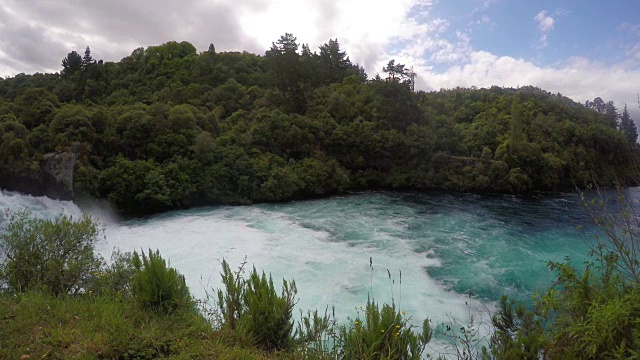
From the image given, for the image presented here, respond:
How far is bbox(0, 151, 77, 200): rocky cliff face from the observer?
1744 cm

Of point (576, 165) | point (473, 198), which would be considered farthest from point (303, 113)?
point (576, 165)

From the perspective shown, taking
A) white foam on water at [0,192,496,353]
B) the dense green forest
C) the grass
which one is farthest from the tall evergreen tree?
the grass

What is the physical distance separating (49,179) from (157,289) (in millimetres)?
17657

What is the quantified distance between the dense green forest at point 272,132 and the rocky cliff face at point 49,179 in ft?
0.79

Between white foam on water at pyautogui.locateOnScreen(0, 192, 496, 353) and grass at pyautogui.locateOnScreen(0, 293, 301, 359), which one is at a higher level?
grass at pyautogui.locateOnScreen(0, 293, 301, 359)

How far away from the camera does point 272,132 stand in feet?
94.6

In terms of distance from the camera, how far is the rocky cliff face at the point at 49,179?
17438 millimetres

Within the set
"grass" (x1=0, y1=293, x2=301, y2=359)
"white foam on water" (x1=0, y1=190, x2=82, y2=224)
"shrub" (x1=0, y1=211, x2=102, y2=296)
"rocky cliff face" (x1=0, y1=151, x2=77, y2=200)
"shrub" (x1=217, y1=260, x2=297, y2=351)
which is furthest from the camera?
"rocky cliff face" (x1=0, y1=151, x2=77, y2=200)

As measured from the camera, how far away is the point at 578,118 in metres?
40.6

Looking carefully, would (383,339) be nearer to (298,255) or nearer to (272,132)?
(298,255)

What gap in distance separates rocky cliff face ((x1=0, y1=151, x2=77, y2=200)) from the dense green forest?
0.79 ft

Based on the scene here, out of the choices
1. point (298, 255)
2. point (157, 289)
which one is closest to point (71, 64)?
point (298, 255)

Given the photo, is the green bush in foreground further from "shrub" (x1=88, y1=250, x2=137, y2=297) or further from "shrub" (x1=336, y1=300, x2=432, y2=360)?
"shrub" (x1=88, y1=250, x2=137, y2=297)

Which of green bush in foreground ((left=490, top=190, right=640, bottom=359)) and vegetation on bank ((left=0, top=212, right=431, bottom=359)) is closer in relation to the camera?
green bush in foreground ((left=490, top=190, right=640, bottom=359))
